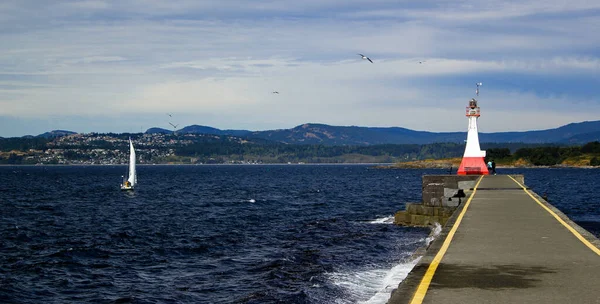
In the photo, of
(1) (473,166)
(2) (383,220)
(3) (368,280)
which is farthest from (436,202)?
(1) (473,166)

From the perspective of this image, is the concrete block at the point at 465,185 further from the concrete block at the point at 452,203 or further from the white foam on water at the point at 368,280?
the white foam on water at the point at 368,280

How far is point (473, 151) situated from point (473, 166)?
6.54 ft

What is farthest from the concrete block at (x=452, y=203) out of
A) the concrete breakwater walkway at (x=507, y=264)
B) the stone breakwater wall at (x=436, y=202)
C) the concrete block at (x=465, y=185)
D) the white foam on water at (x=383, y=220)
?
the concrete breakwater walkway at (x=507, y=264)

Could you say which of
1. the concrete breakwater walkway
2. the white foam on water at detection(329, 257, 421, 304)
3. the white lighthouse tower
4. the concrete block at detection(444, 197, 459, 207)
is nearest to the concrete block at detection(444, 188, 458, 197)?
the concrete block at detection(444, 197, 459, 207)

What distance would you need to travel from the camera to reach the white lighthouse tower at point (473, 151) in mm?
58812

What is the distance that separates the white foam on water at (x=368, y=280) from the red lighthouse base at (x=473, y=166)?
125ft

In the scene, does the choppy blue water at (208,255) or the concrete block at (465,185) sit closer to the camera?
the choppy blue water at (208,255)

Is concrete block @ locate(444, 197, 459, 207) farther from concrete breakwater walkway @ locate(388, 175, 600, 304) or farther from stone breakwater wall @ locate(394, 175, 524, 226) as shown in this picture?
concrete breakwater walkway @ locate(388, 175, 600, 304)

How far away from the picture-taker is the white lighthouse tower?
58.8 meters

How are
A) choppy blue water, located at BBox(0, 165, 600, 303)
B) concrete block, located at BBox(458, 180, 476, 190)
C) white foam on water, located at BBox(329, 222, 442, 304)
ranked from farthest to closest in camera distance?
concrete block, located at BBox(458, 180, 476, 190) → choppy blue water, located at BBox(0, 165, 600, 303) → white foam on water, located at BBox(329, 222, 442, 304)

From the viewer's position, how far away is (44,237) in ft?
121

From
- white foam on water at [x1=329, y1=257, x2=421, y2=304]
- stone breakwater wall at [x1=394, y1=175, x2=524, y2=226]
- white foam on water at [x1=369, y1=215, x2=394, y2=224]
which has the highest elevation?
stone breakwater wall at [x1=394, y1=175, x2=524, y2=226]

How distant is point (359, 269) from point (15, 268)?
1358 cm

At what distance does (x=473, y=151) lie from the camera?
59.1m
